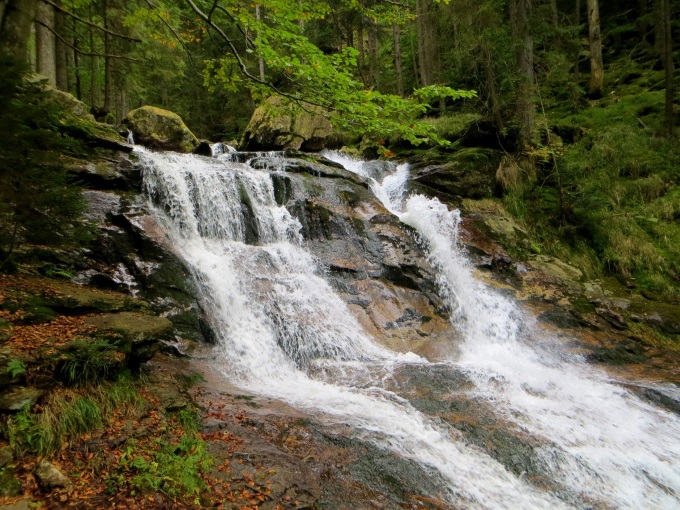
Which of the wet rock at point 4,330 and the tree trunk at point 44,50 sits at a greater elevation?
the tree trunk at point 44,50

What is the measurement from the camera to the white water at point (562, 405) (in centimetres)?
469

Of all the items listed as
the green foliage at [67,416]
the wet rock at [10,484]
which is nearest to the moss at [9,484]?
the wet rock at [10,484]

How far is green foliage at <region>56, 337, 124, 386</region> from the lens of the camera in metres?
3.86

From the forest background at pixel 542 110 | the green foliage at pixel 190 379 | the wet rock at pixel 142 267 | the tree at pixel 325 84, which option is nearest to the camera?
the tree at pixel 325 84

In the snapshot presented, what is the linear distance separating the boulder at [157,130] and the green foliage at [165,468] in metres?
13.4

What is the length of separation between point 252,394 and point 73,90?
23.6 metres

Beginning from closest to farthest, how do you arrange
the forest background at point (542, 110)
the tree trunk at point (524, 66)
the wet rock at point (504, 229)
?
the forest background at point (542, 110) < the wet rock at point (504, 229) < the tree trunk at point (524, 66)

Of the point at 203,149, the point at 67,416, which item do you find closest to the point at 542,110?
the point at 203,149

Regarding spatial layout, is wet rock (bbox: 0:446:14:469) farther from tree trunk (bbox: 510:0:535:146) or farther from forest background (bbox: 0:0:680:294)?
tree trunk (bbox: 510:0:535:146)

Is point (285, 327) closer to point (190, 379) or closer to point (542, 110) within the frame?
point (190, 379)

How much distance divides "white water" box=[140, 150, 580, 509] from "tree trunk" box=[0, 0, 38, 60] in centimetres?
451

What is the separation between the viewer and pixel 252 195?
1055 centimetres

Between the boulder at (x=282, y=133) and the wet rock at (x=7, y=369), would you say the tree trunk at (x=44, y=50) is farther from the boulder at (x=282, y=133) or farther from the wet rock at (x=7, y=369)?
the wet rock at (x=7, y=369)

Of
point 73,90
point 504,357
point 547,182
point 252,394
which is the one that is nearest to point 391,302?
point 504,357
